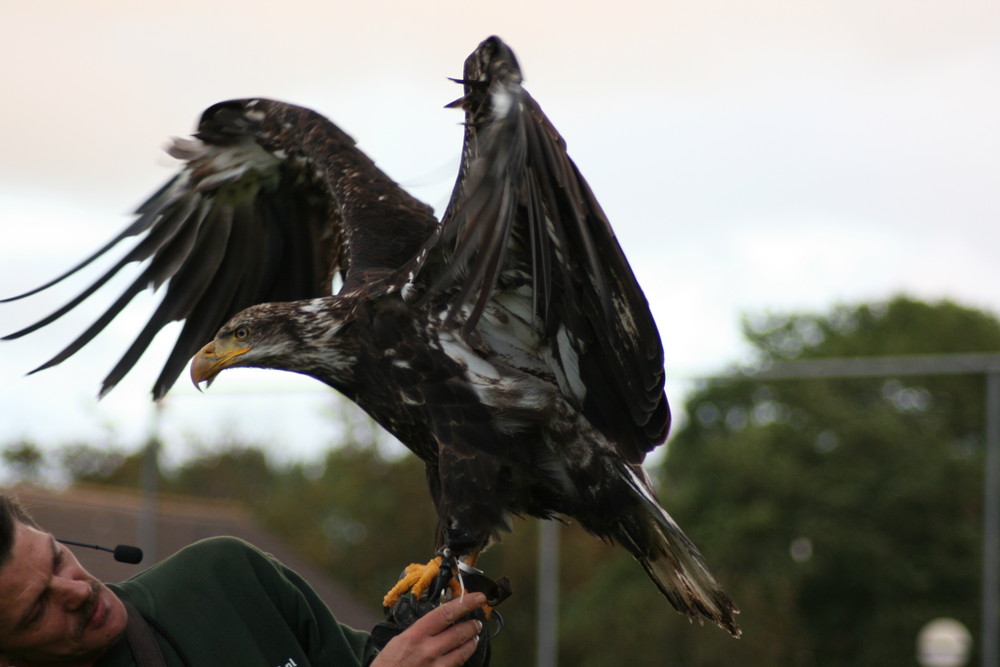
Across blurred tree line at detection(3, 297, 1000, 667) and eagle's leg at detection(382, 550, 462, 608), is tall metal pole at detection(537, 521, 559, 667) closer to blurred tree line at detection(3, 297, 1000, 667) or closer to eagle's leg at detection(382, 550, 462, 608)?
blurred tree line at detection(3, 297, 1000, 667)

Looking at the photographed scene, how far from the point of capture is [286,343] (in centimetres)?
306

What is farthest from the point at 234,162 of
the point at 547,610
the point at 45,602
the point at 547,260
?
the point at 547,610

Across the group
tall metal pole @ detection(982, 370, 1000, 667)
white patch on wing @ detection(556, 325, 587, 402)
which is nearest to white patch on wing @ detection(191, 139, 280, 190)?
white patch on wing @ detection(556, 325, 587, 402)

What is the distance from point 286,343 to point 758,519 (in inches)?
723

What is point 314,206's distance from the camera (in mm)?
3744

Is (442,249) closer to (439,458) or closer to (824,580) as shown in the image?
(439,458)

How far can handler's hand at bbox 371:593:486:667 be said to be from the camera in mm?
2217

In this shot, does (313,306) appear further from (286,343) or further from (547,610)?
(547,610)

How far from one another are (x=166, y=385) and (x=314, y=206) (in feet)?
2.46

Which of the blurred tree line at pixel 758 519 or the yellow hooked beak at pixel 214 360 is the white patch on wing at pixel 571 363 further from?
the blurred tree line at pixel 758 519

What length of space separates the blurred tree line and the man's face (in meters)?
14.7

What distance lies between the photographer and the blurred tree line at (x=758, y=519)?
18.4 m

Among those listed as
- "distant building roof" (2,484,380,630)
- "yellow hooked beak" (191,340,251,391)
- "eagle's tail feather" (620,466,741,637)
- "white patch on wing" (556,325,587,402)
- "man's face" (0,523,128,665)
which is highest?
"white patch on wing" (556,325,587,402)

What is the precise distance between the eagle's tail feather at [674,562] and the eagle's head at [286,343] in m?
0.76
